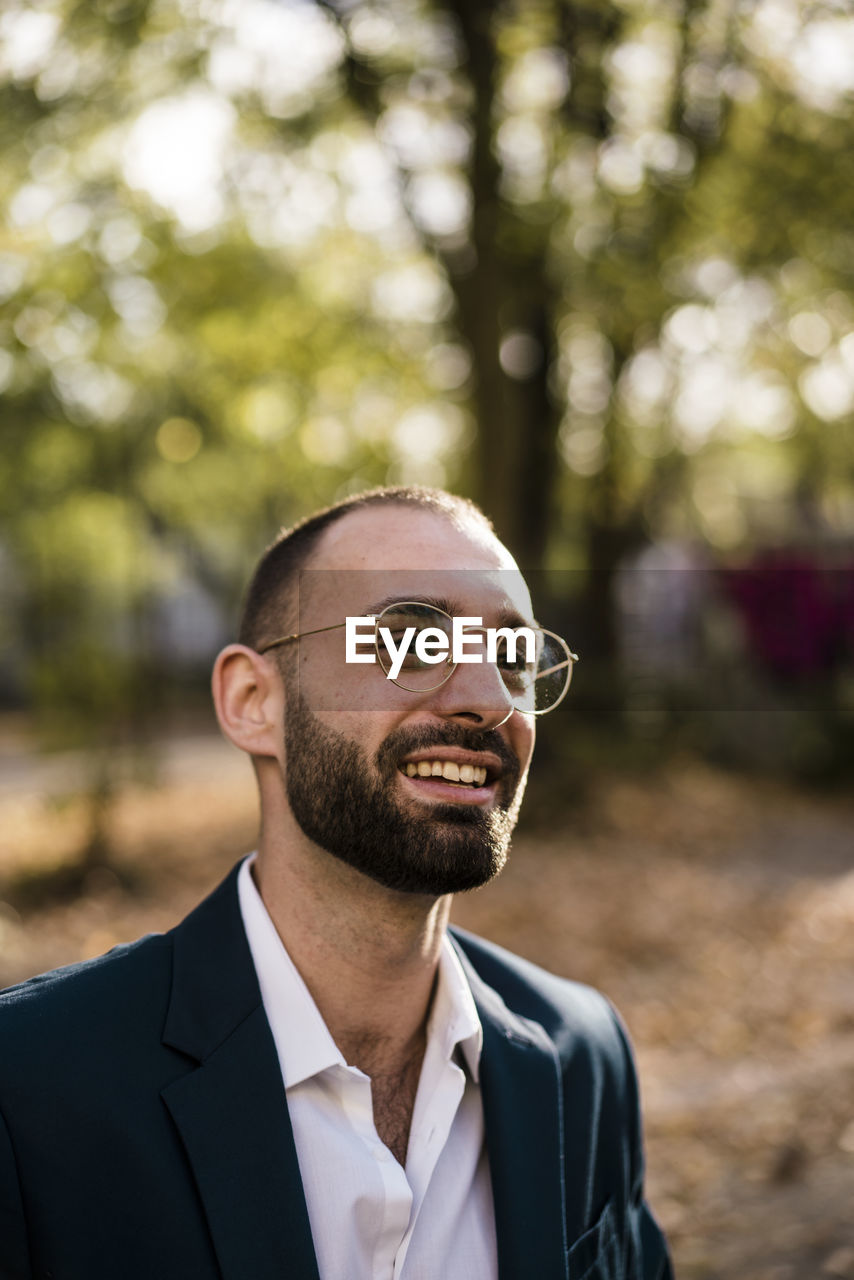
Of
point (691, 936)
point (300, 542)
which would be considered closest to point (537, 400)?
point (691, 936)

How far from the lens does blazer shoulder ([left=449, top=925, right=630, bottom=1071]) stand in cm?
249

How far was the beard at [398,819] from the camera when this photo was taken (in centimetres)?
213

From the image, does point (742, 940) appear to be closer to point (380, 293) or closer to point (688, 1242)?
point (688, 1242)

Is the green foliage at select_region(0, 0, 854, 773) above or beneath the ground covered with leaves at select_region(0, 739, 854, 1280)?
above

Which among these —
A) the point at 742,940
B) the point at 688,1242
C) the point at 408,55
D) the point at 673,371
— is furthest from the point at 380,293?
the point at 688,1242

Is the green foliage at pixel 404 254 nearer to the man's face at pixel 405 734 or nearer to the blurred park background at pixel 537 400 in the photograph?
the blurred park background at pixel 537 400

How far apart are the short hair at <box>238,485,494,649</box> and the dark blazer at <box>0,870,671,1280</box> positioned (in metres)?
0.57

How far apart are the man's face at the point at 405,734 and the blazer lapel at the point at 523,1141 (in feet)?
1.42

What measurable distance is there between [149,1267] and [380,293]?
40.2 ft

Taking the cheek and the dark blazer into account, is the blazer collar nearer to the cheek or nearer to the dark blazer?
the dark blazer

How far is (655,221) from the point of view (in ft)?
33.0

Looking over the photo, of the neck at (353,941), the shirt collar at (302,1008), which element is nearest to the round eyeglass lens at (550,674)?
the neck at (353,941)

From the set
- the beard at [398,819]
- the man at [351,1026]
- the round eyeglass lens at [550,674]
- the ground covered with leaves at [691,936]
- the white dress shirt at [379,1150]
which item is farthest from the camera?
the ground covered with leaves at [691,936]

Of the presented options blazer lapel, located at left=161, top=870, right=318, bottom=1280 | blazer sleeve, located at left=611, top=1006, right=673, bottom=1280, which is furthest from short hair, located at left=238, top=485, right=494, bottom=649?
blazer sleeve, located at left=611, top=1006, right=673, bottom=1280
